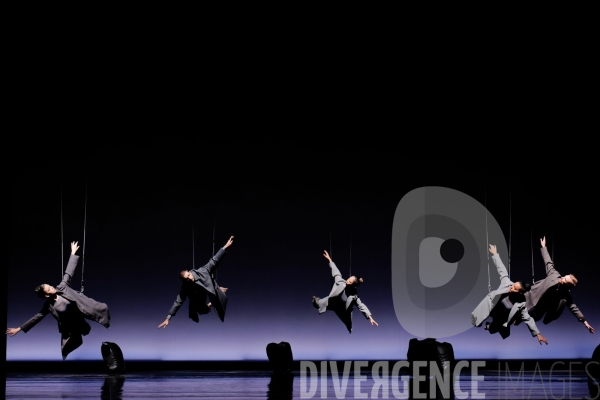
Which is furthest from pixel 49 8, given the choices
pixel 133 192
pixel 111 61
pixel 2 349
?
pixel 2 349

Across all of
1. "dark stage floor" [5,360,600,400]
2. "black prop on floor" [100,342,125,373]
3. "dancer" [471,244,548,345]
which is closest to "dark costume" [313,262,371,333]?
"dark stage floor" [5,360,600,400]

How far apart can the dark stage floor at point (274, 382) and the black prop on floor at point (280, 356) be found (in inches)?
3.8

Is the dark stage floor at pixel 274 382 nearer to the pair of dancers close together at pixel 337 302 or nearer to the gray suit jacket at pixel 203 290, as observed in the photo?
the pair of dancers close together at pixel 337 302

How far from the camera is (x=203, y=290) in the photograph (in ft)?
23.8

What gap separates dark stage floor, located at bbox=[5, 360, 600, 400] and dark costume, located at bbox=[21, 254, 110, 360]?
0.38 metres

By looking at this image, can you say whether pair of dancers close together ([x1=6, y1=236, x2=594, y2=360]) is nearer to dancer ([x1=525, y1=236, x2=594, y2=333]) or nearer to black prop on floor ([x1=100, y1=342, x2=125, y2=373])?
dancer ([x1=525, y1=236, x2=594, y2=333])

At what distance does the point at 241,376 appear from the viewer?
6551mm

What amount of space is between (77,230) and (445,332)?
455cm

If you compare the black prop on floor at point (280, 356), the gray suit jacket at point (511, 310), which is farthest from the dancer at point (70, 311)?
the gray suit jacket at point (511, 310)

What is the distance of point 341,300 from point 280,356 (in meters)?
1.09

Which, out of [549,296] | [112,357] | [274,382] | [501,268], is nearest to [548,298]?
[549,296]

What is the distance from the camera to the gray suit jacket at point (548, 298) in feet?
23.0

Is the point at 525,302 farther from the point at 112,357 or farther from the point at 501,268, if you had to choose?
the point at 112,357

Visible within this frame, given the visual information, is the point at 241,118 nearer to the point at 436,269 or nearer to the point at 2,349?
the point at 436,269
